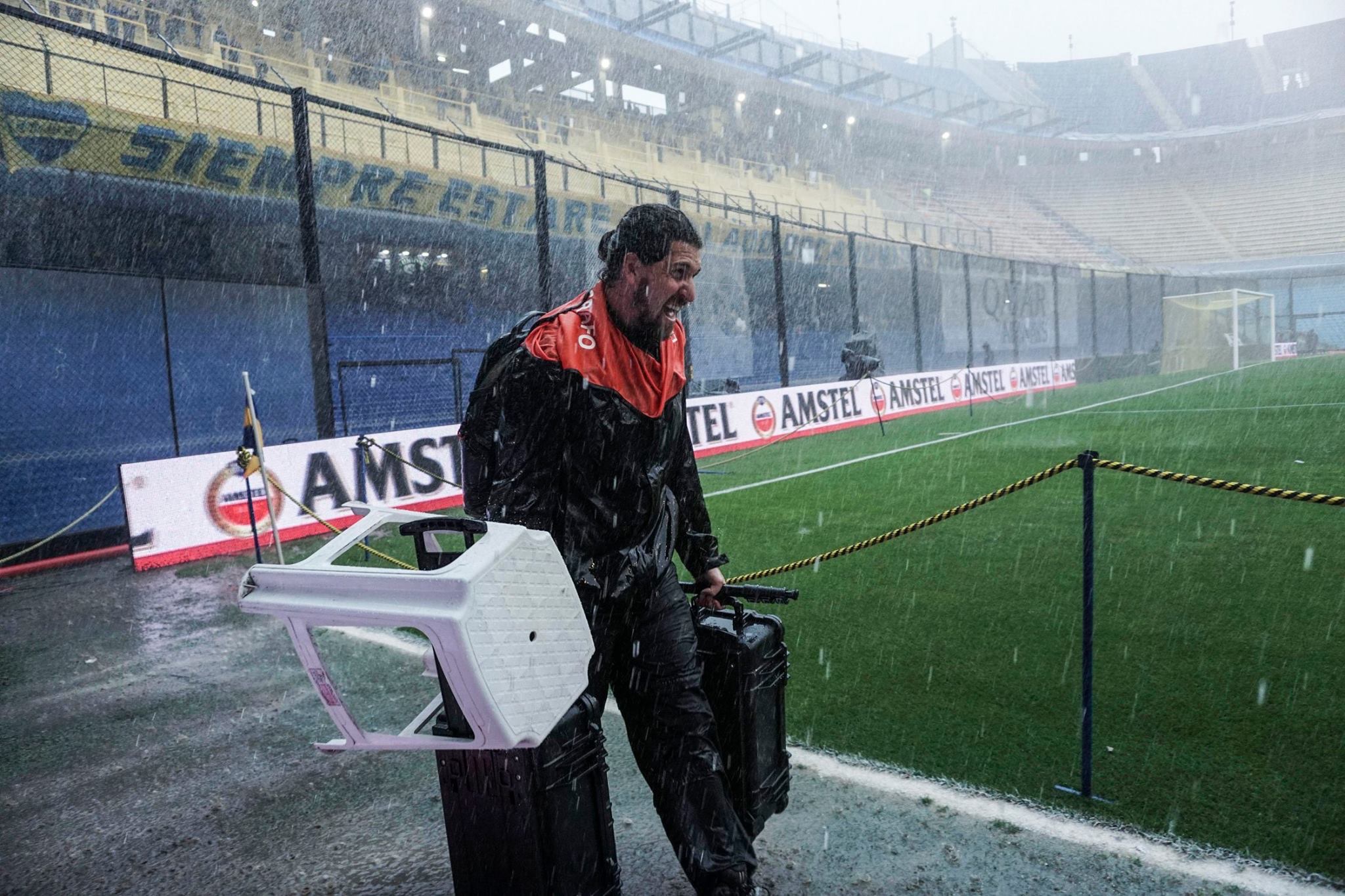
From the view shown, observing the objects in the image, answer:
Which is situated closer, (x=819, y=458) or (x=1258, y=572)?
(x=1258, y=572)

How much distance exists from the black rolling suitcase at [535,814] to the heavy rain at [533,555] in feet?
0.04

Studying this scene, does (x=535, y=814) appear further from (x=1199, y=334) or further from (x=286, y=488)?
(x=1199, y=334)

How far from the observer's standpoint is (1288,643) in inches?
179

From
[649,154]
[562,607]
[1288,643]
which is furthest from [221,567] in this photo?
[649,154]

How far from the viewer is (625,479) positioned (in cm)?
218

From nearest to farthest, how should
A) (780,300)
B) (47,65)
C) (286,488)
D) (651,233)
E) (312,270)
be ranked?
Result: (651,233) < (286,488) < (312,270) < (47,65) < (780,300)

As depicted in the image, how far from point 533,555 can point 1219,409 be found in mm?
20311

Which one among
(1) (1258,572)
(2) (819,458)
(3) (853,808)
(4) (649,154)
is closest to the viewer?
(3) (853,808)

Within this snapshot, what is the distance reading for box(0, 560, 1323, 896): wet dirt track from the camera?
2654mm

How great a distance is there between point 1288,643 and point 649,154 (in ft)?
104

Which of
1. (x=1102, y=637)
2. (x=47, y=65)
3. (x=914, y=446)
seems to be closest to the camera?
(x=1102, y=637)

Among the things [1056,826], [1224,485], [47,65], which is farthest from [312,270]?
[1056,826]

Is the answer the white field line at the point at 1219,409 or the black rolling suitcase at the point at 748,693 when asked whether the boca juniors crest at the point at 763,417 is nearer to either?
the white field line at the point at 1219,409

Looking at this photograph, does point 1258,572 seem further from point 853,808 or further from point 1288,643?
point 853,808
